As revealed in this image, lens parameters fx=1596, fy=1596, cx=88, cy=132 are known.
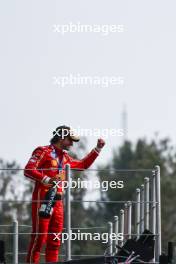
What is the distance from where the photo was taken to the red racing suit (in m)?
17.1

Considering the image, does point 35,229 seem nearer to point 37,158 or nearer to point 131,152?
point 37,158

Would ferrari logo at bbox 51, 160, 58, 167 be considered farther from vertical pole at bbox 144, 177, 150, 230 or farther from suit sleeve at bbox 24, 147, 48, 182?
vertical pole at bbox 144, 177, 150, 230

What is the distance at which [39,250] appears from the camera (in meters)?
17.1

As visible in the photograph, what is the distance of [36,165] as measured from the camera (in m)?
17.4

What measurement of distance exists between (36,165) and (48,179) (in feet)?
0.87

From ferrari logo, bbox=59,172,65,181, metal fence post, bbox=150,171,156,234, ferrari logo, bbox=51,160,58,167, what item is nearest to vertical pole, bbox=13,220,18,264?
ferrari logo, bbox=59,172,65,181

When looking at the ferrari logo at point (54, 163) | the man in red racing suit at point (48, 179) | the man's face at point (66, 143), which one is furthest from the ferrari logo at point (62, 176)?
the man's face at point (66, 143)

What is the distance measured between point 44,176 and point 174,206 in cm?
4792

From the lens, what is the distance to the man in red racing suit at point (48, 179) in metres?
17.1

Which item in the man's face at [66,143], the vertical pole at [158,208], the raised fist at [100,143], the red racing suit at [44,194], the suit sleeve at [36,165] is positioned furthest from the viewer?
the raised fist at [100,143]

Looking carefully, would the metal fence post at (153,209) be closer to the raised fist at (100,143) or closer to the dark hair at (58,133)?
the raised fist at (100,143)

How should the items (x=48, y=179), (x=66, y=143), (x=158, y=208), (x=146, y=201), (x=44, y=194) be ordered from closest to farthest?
(x=158, y=208)
(x=146, y=201)
(x=48, y=179)
(x=44, y=194)
(x=66, y=143)

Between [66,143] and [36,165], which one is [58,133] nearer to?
[66,143]

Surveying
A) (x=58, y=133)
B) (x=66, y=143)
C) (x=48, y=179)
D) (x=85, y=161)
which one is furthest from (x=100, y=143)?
(x=48, y=179)
